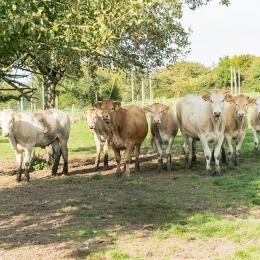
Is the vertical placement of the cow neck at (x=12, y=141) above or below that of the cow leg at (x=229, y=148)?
above

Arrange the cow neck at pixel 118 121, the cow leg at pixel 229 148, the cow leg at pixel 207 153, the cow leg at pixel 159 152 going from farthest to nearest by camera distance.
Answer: the cow leg at pixel 159 152
the cow leg at pixel 229 148
the cow neck at pixel 118 121
the cow leg at pixel 207 153

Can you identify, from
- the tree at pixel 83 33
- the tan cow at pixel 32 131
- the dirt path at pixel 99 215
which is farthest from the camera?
the tan cow at pixel 32 131

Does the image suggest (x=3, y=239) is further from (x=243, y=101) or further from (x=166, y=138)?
(x=243, y=101)

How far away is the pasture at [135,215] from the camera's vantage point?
7.14 metres

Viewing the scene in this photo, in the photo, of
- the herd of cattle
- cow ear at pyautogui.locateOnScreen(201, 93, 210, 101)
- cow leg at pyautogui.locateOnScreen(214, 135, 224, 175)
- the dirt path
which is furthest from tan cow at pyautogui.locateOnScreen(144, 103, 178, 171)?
cow leg at pyautogui.locateOnScreen(214, 135, 224, 175)

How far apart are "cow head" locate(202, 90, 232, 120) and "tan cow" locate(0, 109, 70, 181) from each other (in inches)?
193

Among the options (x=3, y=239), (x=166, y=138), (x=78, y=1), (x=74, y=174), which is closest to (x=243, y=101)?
(x=166, y=138)

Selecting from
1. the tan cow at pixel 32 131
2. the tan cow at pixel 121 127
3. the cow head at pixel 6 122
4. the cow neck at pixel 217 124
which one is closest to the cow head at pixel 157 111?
the tan cow at pixel 121 127

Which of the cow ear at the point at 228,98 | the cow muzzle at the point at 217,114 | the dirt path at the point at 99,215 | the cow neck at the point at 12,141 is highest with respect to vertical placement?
the cow ear at the point at 228,98

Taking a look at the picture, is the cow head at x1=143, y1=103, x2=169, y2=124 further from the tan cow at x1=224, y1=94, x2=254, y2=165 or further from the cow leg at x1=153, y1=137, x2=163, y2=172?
the tan cow at x1=224, y1=94, x2=254, y2=165

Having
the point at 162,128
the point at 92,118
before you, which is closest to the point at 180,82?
the point at 92,118

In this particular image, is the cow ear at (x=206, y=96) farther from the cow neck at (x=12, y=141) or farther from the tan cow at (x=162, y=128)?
the cow neck at (x=12, y=141)

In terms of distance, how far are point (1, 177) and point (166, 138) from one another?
5.62m

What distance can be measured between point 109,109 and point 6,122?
3.02 m
